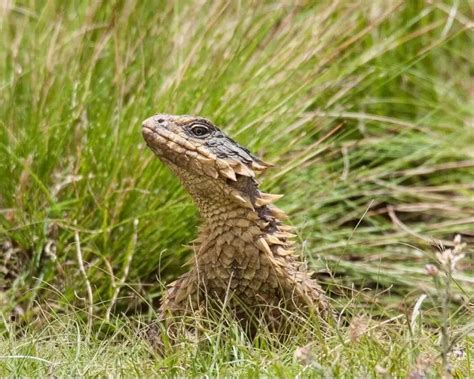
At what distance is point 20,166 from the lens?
4.84 metres

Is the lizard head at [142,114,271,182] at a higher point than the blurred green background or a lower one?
higher

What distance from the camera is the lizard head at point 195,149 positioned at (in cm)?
374

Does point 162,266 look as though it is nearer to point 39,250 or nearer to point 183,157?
point 39,250

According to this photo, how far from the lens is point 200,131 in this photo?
12.5 feet

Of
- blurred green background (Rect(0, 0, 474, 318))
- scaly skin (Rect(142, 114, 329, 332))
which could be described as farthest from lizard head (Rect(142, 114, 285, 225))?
blurred green background (Rect(0, 0, 474, 318))

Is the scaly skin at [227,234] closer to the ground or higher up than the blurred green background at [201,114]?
higher up

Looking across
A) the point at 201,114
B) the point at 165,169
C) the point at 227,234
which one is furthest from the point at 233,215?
the point at 201,114

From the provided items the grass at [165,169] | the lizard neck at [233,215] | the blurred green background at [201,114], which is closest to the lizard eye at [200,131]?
the lizard neck at [233,215]

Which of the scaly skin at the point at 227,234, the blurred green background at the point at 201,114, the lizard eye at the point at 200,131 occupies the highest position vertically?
the lizard eye at the point at 200,131

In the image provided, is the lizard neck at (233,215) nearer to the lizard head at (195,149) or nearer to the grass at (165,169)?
the lizard head at (195,149)

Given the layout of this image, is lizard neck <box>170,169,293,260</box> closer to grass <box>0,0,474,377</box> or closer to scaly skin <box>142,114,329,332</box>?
scaly skin <box>142,114,329,332</box>

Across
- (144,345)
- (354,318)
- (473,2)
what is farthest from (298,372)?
(473,2)

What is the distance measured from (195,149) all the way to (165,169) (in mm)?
1146

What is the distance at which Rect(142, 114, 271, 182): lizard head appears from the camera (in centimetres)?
374
